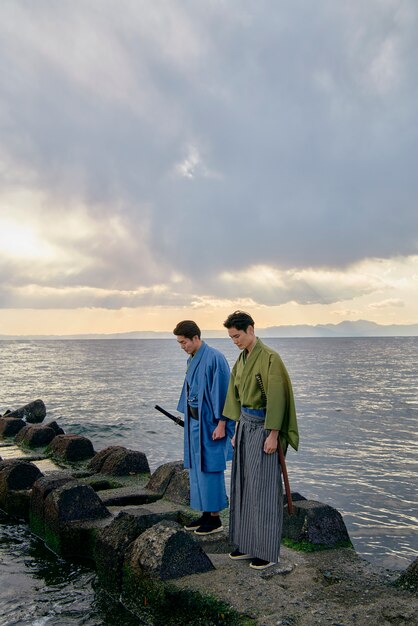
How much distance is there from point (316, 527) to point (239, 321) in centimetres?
245

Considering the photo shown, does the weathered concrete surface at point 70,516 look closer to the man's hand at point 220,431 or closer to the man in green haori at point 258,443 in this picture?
the man's hand at point 220,431

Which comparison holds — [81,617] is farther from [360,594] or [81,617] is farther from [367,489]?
[367,489]

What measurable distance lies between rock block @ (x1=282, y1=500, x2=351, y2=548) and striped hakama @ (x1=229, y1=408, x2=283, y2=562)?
3.14 ft

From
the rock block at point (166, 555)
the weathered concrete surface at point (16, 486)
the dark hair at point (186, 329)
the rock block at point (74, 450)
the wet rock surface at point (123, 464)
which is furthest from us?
the rock block at point (74, 450)

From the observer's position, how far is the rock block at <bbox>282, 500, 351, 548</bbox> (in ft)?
18.8

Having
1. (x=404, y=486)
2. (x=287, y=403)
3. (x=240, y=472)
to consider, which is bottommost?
(x=404, y=486)

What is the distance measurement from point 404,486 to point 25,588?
9541mm

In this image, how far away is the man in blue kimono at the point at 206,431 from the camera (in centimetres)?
598

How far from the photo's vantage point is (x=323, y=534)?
5750 millimetres

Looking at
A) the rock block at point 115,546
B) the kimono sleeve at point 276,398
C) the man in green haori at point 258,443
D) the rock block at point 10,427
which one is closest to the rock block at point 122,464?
the rock block at point 115,546

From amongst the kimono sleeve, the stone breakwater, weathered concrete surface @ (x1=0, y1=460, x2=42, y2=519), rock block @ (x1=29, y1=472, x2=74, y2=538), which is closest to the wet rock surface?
the stone breakwater

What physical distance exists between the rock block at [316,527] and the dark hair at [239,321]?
2244 mm

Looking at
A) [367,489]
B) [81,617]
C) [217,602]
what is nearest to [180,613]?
[217,602]

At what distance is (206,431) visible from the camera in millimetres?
6051
